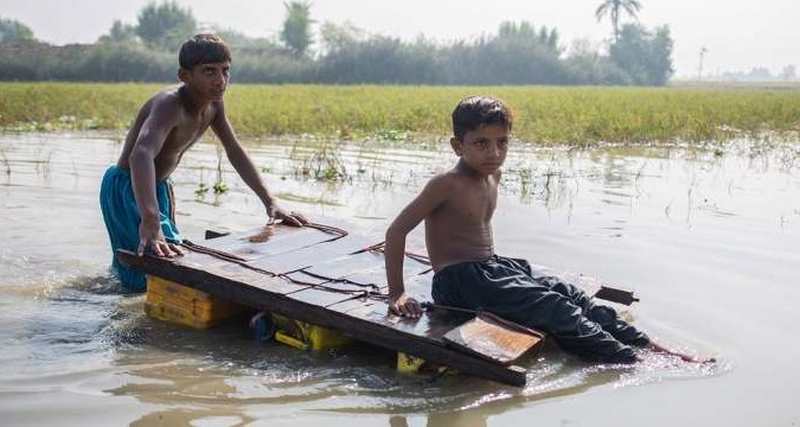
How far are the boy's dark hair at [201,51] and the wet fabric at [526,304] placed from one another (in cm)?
156

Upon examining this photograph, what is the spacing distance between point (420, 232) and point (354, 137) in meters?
→ 6.27

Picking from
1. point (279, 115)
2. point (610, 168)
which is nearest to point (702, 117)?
point (610, 168)

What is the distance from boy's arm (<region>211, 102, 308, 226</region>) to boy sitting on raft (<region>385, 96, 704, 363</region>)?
1.29m

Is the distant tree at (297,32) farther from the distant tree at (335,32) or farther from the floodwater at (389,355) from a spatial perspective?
the floodwater at (389,355)

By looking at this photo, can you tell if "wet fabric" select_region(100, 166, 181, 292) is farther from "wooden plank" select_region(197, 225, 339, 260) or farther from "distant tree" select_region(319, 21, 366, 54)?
"distant tree" select_region(319, 21, 366, 54)

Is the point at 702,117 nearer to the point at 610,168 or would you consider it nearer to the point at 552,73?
the point at 610,168

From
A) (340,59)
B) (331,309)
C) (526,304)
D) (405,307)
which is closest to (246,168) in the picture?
(331,309)

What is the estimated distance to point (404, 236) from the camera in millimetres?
3176

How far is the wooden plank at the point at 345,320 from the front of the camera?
2.84m

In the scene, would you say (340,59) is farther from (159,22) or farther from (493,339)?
(493,339)

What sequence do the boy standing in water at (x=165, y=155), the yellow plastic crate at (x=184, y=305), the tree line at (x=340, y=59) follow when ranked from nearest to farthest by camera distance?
the yellow plastic crate at (x=184, y=305), the boy standing in water at (x=165, y=155), the tree line at (x=340, y=59)

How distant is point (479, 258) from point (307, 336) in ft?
2.58

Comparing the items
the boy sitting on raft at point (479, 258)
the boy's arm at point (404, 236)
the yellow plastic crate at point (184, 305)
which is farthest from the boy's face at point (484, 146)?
the yellow plastic crate at point (184, 305)

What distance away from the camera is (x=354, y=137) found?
1196cm
